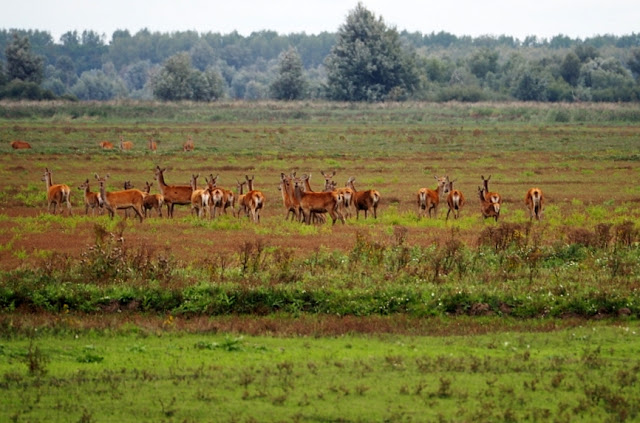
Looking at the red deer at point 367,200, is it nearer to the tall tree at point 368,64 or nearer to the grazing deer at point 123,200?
the grazing deer at point 123,200

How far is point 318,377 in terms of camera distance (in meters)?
10.9

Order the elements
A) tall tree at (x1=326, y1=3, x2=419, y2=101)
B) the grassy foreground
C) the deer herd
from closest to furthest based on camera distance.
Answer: the grassy foreground
the deer herd
tall tree at (x1=326, y1=3, x2=419, y2=101)

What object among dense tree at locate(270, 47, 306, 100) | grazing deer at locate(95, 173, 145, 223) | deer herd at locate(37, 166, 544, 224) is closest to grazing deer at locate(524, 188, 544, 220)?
deer herd at locate(37, 166, 544, 224)

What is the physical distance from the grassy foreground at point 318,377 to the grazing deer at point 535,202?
11586mm

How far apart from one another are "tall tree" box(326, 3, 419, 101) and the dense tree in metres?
3.58

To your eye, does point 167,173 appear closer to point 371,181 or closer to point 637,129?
point 371,181

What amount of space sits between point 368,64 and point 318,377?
81584 millimetres

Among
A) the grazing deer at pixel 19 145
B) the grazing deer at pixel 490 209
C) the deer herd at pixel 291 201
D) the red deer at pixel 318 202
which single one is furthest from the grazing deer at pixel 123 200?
the grazing deer at pixel 19 145

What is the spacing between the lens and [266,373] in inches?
436

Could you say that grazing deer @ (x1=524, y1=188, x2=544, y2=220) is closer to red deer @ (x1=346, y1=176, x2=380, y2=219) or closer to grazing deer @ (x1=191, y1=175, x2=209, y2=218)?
red deer @ (x1=346, y1=176, x2=380, y2=219)

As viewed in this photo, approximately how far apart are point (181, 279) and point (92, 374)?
4915 millimetres

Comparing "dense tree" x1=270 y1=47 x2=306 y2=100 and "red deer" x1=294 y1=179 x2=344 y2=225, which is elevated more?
"dense tree" x1=270 y1=47 x2=306 y2=100

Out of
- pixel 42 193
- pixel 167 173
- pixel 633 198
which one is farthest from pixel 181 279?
pixel 167 173

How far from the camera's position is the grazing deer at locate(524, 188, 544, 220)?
81.7 ft
